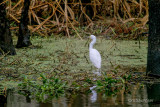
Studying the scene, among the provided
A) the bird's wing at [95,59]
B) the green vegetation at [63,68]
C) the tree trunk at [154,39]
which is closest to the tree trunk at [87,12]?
the green vegetation at [63,68]

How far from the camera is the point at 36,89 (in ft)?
14.1

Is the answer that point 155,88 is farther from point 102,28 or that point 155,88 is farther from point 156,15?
point 102,28

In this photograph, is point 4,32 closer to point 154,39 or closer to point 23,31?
point 23,31

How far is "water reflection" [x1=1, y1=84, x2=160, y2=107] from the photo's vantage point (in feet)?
12.1

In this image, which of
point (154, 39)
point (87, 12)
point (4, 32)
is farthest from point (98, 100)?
point (87, 12)

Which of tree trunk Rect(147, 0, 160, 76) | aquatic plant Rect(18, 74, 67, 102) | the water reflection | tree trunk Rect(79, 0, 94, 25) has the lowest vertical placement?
the water reflection

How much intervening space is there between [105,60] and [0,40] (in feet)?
6.19

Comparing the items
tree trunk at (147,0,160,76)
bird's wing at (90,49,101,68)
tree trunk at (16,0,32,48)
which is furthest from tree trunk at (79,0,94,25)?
tree trunk at (147,0,160,76)

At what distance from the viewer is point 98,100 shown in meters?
3.88

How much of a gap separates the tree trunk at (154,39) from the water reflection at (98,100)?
2.49 feet

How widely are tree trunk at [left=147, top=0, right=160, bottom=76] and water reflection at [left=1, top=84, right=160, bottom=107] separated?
76cm

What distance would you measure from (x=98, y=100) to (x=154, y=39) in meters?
1.47

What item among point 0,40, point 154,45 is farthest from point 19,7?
point 154,45

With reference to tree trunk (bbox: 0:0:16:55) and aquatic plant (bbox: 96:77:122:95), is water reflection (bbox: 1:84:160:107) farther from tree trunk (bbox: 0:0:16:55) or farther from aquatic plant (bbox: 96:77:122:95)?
tree trunk (bbox: 0:0:16:55)
